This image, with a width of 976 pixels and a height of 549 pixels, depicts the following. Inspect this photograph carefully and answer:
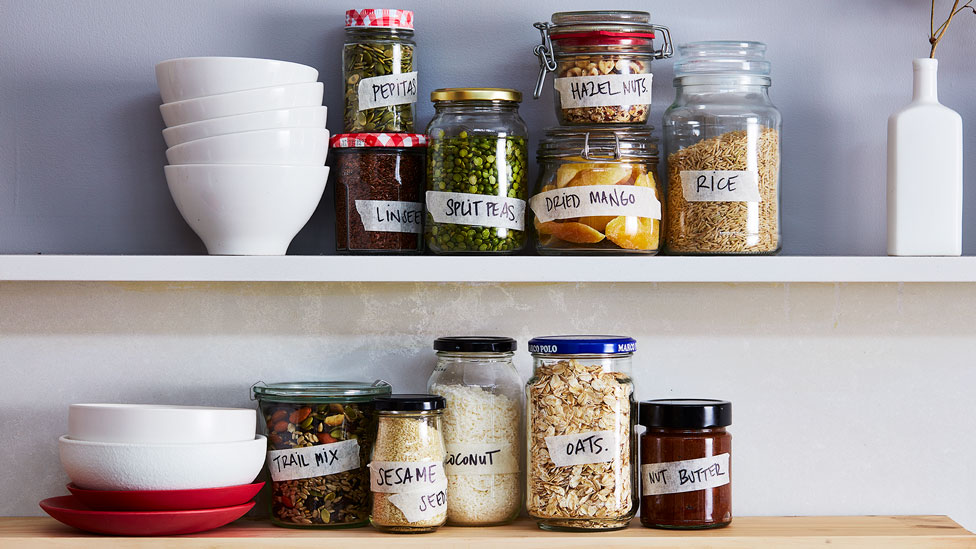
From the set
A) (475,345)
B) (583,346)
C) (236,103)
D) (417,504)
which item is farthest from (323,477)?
(236,103)

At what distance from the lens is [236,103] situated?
1123 millimetres

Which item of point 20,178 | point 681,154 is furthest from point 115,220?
point 681,154

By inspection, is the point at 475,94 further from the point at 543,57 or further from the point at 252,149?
the point at 252,149

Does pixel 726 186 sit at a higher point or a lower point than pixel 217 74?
lower

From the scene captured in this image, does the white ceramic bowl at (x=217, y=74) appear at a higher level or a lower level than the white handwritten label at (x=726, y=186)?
higher

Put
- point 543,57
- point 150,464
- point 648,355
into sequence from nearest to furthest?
point 150,464, point 543,57, point 648,355

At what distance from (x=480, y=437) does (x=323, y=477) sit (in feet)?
0.63

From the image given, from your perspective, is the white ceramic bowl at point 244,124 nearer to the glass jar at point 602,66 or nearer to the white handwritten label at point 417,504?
the glass jar at point 602,66

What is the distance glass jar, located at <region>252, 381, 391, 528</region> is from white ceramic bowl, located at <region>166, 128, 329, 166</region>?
278 millimetres

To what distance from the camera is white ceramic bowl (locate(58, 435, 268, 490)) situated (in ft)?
3.54

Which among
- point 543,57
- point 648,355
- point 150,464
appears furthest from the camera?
point 648,355

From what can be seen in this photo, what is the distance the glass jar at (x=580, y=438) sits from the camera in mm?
1106

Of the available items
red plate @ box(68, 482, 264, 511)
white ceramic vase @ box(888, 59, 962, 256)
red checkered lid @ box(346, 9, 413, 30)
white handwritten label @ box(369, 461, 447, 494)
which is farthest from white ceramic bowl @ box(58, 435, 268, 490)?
white ceramic vase @ box(888, 59, 962, 256)

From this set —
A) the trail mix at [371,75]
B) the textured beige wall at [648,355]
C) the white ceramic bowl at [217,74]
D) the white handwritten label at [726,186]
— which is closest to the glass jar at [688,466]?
the textured beige wall at [648,355]
